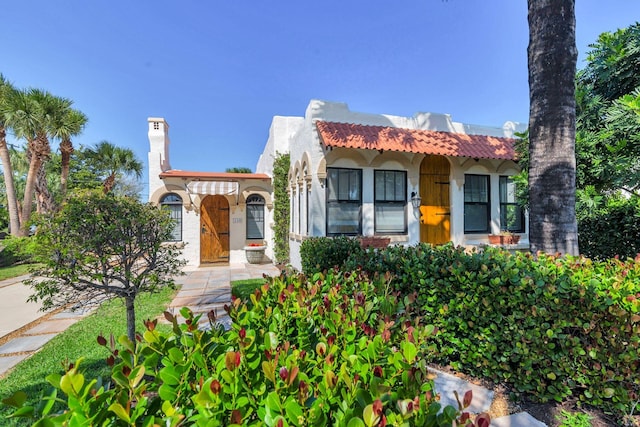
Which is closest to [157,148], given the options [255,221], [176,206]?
[176,206]

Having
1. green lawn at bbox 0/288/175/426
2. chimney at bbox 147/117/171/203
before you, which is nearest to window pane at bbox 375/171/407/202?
green lawn at bbox 0/288/175/426

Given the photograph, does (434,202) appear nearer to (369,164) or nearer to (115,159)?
(369,164)

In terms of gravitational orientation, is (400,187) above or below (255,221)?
above

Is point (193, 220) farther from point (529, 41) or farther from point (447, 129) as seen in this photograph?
point (529, 41)

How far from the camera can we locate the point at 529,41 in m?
5.01

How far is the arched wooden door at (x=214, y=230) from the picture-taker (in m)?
14.6

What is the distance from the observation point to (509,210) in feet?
41.4

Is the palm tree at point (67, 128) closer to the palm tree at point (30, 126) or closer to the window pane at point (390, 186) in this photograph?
the palm tree at point (30, 126)

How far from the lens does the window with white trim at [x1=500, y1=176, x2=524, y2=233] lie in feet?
40.8

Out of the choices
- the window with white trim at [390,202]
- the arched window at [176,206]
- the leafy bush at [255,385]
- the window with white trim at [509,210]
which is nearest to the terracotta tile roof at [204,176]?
the arched window at [176,206]

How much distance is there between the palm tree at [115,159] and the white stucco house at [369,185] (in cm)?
1422

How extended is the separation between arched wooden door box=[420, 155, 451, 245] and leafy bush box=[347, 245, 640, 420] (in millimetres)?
7810

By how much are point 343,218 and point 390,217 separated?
193 centimetres

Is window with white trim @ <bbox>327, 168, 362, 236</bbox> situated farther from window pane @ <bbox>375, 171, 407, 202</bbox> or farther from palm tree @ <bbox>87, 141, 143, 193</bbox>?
palm tree @ <bbox>87, 141, 143, 193</bbox>
